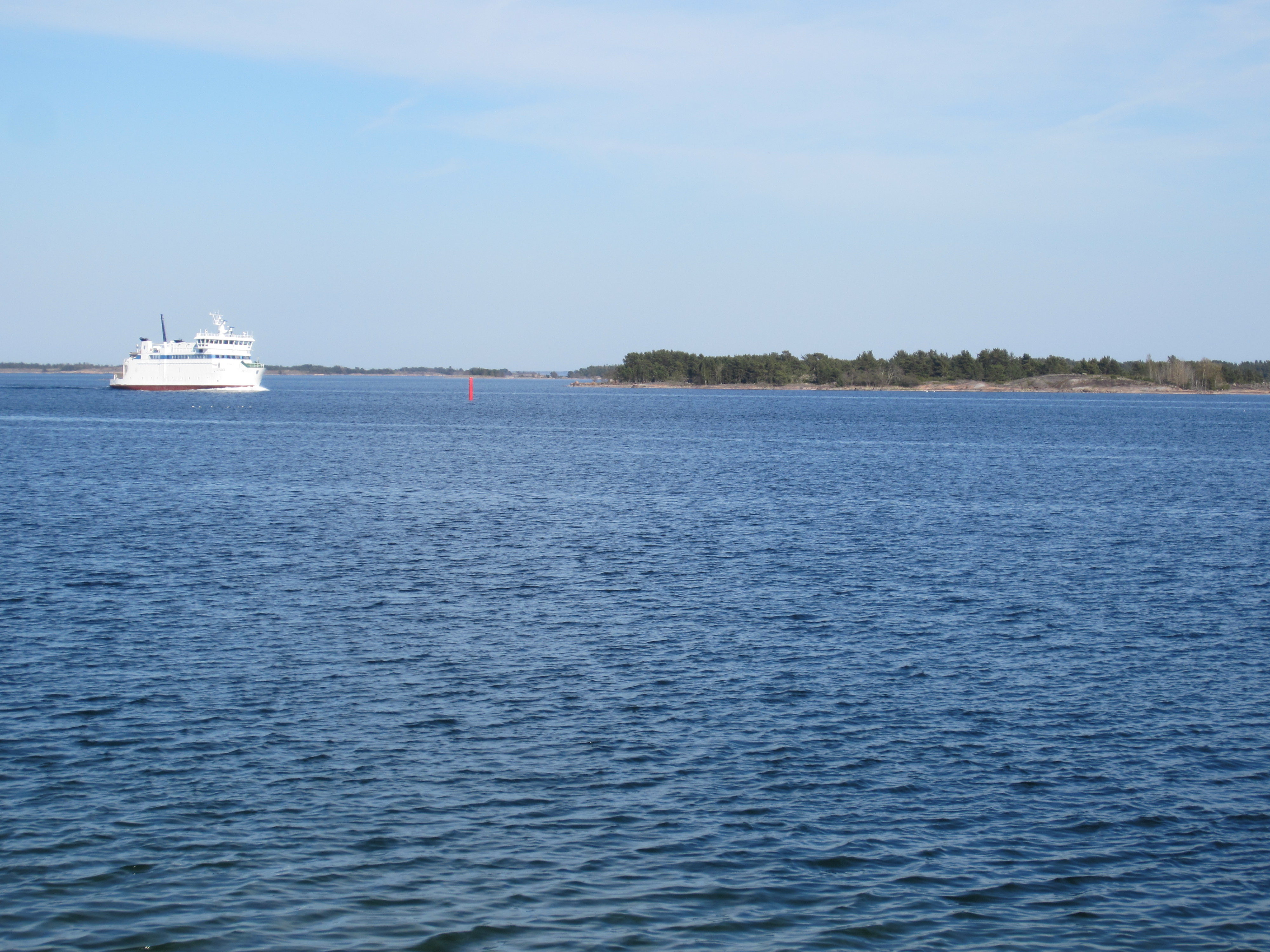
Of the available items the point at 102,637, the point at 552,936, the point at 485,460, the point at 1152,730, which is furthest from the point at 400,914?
the point at 485,460

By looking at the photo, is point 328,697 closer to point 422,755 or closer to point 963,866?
point 422,755

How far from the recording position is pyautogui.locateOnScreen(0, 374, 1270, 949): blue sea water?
13516 millimetres

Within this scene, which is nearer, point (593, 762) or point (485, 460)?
point (593, 762)

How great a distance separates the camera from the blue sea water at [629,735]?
44.3 ft

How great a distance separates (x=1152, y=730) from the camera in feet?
66.5

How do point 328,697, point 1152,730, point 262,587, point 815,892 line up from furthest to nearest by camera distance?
1. point 262,587
2. point 328,697
3. point 1152,730
4. point 815,892

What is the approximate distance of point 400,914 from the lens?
43.1 feet

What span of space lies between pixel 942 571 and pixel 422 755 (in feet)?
76.0

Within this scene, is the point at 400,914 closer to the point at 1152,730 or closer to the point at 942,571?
the point at 1152,730

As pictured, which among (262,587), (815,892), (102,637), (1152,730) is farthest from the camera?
(262,587)

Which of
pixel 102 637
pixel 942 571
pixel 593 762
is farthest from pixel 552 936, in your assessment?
pixel 942 571

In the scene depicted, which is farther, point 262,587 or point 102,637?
point 262,587

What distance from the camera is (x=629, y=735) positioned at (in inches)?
774

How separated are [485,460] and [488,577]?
50034 millimetres
